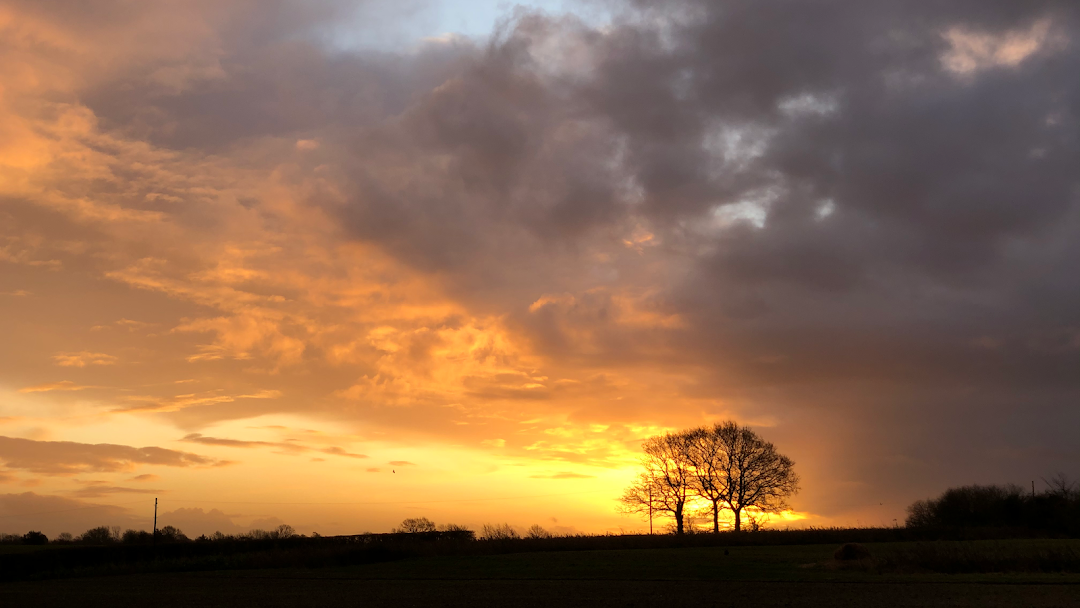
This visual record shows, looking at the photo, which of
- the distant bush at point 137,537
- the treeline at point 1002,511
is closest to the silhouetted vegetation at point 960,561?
the treeline at point 1002,511

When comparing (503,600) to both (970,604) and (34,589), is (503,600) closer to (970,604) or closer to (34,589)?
(970,604)

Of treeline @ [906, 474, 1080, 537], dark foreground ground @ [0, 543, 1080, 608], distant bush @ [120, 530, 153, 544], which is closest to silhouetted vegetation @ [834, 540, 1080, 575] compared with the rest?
dark foreground ground @ [0, 543, 1080, 608]

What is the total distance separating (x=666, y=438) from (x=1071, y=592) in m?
53.6

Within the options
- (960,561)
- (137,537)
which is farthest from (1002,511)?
(137,537)

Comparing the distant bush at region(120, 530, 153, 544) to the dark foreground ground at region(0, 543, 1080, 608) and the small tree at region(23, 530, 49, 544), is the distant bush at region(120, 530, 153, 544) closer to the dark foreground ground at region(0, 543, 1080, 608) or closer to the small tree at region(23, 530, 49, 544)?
the small tree at region(23, 530, 49, 544)

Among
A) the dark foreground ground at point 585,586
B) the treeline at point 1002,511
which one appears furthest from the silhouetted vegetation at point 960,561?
the treeline at point 1002,511

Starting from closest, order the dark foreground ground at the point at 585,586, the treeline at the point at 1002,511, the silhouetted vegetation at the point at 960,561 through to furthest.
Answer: the dark foreground ground at the point at 585,586, the silhouetted vegetation at the point at 960,561, the treeline at the point at 1002,511

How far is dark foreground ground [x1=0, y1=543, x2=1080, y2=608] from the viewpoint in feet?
75.9

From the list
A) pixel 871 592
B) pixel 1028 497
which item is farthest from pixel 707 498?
pixel 871 592

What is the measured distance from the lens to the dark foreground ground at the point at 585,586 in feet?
75.9

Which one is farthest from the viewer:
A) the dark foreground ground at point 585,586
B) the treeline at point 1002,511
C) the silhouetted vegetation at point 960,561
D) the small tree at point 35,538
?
the small tree at point 35,538

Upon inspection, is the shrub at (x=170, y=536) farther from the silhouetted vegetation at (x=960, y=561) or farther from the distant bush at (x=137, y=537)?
the silhouetted vegetation at (x=960, y=561)

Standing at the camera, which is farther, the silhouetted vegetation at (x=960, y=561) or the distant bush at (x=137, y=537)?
the distant bush at (x=137, y=537)

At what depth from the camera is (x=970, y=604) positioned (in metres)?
20.9
